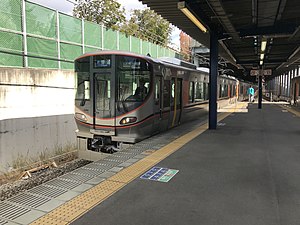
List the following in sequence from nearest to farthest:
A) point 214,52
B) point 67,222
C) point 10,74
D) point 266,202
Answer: point 67,222
point 266,202
point 10,74
point 214,52

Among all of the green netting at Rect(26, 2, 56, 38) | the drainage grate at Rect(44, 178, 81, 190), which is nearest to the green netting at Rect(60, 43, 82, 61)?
the green netting at Rect(26, 2, 56, 38)

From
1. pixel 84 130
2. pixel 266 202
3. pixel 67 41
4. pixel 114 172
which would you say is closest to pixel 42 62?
pixel 67 41

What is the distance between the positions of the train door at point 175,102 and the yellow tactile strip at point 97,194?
12.2 feet

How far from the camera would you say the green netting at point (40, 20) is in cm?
1001

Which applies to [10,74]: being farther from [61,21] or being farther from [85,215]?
[85,215]

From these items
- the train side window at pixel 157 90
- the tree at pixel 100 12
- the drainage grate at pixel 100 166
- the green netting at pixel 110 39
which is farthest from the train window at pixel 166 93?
the tree at pixel 100 12

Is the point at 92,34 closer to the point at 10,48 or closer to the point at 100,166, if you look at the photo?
the point at 10,48

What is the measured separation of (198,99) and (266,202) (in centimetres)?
933

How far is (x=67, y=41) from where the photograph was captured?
1166cm

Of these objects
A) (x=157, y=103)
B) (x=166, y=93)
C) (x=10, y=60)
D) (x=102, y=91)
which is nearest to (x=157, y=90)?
(x=157, y=103)

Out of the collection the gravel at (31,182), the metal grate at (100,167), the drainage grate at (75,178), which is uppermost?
the metal grate at (100,167)

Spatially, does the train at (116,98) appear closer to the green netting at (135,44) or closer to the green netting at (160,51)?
the green netting at (135,44)

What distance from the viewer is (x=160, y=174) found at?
4.55 meters

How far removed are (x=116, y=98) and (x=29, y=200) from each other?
4.03 meters
